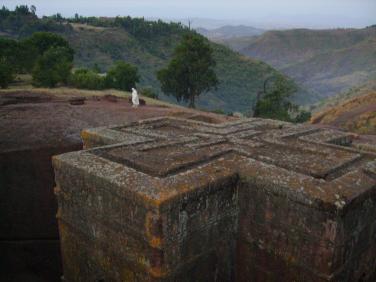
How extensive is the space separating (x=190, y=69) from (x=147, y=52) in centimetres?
3147

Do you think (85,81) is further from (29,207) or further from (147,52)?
(147,52)

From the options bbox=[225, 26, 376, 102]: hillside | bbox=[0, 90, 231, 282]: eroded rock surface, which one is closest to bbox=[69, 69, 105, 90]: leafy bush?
bbox=[0, 90, 231, 282]: eroded rock surface

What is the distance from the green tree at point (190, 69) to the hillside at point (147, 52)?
18.9m

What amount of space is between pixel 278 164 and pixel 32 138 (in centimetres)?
624

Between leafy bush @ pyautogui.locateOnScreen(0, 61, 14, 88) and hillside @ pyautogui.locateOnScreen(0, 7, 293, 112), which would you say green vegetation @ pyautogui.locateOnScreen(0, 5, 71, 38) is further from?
leafy bush @ pyautogui.locateOnScreen(0, 61, 14, 88)

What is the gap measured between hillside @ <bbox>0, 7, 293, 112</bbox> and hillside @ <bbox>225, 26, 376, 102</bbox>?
21.3 m

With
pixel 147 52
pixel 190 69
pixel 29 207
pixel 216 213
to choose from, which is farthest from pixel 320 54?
pixel 216 213

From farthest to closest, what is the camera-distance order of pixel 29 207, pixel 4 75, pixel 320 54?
pixel 320 54, pixel 4 75, pixel 29 207

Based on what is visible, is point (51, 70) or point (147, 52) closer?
point (51, 70)

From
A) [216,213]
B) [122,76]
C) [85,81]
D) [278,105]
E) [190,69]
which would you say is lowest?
[278,105]

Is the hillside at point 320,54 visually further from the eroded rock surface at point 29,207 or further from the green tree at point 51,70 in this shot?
the eroded rock surface at point 29,207

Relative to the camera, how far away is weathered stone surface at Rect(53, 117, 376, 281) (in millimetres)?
5160

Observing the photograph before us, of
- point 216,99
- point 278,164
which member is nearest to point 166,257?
point 278,164

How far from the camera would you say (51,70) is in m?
26.9
